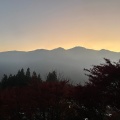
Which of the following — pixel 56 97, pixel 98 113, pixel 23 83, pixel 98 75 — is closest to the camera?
pixel 98 75

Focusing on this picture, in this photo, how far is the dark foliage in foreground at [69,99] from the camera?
15846 mm

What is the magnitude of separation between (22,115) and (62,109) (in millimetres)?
4318

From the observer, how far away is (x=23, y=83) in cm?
6606

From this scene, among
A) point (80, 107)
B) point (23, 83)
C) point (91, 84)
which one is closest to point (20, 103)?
point (80, 107)

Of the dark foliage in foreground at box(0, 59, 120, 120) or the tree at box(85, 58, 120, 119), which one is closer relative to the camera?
the tree at box(85, 58, 120, 119)

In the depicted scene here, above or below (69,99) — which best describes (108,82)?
above

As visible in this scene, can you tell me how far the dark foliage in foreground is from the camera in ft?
52.0

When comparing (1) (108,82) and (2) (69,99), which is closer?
(1) (108,82)

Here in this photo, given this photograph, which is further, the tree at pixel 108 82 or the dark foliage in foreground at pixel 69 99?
the dark foliage in foreground at pixel 69 99

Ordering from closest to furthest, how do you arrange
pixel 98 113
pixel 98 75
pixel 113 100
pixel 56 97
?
pixel 113 100 → pixel 98 75 → pixel 98 113 → pixel 56 97

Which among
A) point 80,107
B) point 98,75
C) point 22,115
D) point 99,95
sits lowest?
point 22,115

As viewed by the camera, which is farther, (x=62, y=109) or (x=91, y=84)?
(x=62, y=109)

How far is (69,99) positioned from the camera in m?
21.0

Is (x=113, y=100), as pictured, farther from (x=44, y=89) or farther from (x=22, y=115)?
(x=22, y=115)
